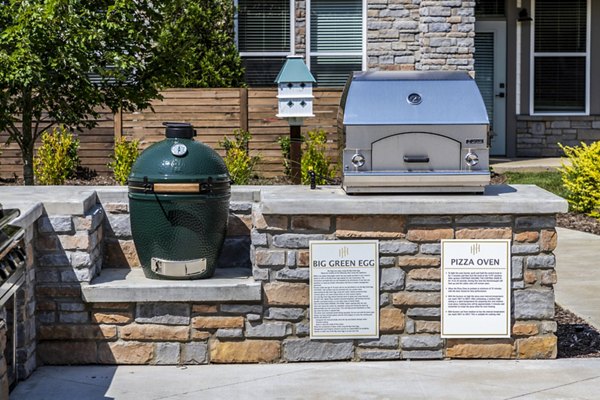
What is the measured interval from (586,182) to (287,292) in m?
7.36

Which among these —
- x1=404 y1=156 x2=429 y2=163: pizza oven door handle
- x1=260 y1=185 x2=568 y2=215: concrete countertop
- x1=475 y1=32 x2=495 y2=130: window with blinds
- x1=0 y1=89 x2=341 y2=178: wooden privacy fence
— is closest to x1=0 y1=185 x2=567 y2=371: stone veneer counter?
x1=260 y1=185 x2=568 y2=215: concrete countertop

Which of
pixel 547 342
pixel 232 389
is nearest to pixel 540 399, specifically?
pixel 547 342

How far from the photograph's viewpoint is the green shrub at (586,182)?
13.0m

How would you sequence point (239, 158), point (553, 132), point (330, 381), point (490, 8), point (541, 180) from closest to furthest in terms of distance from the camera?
point (330, 381) → point (239, 158) → point (541, 180) → point (553, 132) → point (490, 8)

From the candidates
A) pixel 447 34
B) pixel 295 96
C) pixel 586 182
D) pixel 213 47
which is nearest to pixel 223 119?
pixel 213 47

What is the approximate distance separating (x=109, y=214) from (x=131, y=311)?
2.86 feet

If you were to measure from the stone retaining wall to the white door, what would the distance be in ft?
39.9

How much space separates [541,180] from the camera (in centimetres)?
1543

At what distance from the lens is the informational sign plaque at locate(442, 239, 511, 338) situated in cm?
677

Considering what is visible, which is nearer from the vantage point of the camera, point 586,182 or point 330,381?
point 330,381

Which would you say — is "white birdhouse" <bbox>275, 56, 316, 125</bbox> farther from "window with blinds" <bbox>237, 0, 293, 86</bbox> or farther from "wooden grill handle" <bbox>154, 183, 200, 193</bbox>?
"wooden grill handle" <bbox>154, 183, 200, 193</bbox>

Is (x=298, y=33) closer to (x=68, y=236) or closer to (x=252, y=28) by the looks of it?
(x=252, y=28)

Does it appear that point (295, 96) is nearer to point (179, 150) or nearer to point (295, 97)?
point (295, 97)

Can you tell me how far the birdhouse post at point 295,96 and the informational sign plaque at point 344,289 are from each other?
5302mm
